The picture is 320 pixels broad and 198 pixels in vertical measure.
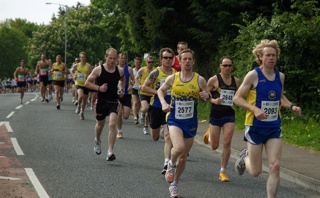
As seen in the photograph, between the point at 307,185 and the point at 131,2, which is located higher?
the point at 131,2

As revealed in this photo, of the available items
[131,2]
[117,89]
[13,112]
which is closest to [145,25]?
[131,2]

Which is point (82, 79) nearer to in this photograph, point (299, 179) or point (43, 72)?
point (43, 72)

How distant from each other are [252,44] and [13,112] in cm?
1004

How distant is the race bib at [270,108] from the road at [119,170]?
1499 millimetres

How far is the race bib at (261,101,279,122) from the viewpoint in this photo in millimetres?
7773

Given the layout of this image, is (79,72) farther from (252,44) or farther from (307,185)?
(307,185)

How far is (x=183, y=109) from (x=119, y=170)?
Result: 2.48m

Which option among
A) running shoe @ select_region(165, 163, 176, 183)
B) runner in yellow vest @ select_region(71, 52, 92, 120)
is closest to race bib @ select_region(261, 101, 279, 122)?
running shoe @ select_region(165, 163, 176, 183)

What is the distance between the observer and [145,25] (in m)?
29.3

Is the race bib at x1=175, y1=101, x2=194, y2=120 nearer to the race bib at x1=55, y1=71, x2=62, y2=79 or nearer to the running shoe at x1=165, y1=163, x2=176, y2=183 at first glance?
the running shoe at x1=165, y1=163, x2=176, y2=183

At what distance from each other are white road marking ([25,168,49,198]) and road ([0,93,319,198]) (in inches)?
1.1

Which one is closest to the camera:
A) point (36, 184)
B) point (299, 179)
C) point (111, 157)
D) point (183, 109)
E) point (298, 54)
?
point (183, 109)

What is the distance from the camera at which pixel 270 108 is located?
25.5 ft

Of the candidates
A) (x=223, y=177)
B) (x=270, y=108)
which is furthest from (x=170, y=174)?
(x=270, y=108)
